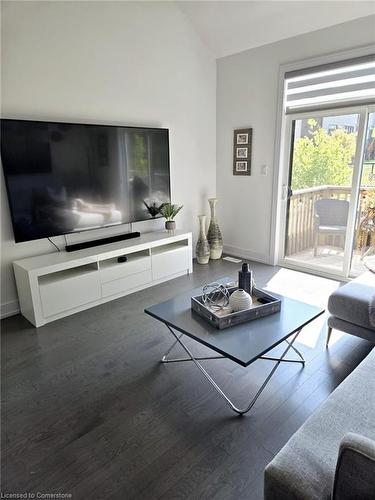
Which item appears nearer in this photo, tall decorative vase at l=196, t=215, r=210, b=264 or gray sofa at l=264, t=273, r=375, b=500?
gray sofa at l=264, t=273, r=375, b=500

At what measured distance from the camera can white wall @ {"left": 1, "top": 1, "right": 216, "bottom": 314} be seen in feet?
9.04

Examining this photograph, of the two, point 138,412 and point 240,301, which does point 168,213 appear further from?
point 138,412

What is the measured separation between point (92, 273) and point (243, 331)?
1.72m

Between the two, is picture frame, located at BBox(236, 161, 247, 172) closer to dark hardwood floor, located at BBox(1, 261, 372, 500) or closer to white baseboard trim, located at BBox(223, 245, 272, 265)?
white baseboard trim, located at BBox(223, 245, 272, 265)

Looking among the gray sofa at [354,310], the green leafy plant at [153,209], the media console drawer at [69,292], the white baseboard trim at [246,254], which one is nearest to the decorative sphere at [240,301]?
the gray sofa at [354,310]

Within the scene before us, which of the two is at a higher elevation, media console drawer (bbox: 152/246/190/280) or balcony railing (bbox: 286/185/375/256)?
balcony railing (bbox: 286/185/375/256)

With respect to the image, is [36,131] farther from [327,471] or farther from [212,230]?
[327,471]

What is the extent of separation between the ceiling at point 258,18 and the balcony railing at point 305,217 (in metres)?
1.64

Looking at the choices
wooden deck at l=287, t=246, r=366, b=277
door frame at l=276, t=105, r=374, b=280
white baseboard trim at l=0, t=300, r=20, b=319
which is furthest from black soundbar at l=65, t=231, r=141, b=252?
wooden deck at l=287, t=246, r=366, b=277

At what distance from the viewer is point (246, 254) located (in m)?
4.54

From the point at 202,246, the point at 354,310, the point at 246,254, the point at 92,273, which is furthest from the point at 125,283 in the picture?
the point at 354,310

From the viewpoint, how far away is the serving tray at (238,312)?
6.13 feet

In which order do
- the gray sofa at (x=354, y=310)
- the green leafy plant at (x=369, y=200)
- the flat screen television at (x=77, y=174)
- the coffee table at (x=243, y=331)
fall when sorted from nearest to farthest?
the coffee table at (x=243, y=331)
the gray sofa at (x=354, y=310)
the flat screen television at (x=77, y=174)
the green leafy plant at (x=369, y=200)

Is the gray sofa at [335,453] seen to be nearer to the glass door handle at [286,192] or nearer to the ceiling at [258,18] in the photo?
the glass door handle at [286,192]
